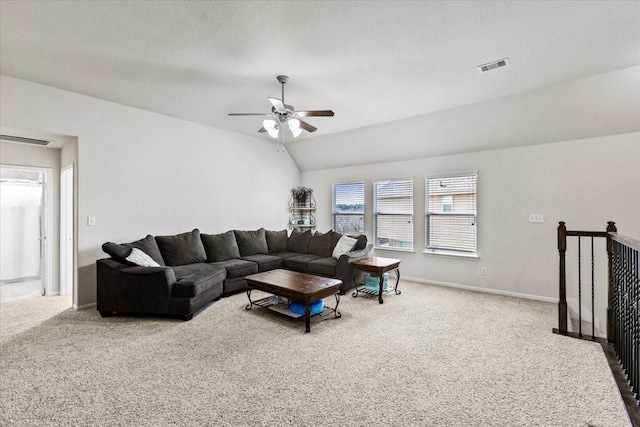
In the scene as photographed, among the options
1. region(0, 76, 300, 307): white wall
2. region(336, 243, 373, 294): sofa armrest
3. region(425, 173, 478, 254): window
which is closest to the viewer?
region(0, 76, 300, 307): white wall

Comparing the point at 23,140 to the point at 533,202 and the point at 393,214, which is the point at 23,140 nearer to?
the point at 393,214

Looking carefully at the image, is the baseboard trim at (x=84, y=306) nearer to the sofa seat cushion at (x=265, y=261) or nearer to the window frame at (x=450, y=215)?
the sofa seat cushion at (x=265, y=261)

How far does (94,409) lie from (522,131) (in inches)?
227

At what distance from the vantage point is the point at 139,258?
156 inches

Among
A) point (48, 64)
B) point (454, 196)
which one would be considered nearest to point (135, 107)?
point (48, 64)

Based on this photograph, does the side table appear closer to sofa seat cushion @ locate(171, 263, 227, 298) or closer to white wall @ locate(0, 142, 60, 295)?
sofa seat cushion @ locate(171, 263, 227, 298)

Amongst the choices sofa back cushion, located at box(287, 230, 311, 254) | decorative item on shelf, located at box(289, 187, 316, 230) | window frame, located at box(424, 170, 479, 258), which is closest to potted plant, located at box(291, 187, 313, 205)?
decorative item on shelf, located at box(289, 187, 316, 230)

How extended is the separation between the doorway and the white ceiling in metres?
3.07

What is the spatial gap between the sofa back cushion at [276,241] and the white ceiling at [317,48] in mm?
2849

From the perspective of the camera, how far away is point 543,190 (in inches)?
180

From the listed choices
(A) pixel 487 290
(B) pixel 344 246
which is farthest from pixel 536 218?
(B) pixel 344 246

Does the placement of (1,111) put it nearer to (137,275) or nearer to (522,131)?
(137,275)

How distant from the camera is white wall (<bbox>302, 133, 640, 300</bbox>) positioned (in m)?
4.07

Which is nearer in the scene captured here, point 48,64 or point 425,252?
point 48,64
